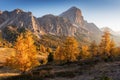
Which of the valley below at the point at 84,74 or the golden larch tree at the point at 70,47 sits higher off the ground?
the golden larch tree at the point at 70,47

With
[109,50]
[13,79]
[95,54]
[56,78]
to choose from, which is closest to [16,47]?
[13,79]

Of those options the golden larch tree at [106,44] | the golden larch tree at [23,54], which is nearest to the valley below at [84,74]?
the golden larch tree at [23,54]

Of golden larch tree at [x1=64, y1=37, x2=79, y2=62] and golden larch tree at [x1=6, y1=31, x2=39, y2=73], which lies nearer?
golden larch tree at [x1=6, y1=31, x2=39, y2=73]

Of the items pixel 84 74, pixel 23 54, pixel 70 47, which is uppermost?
pixel 70 47

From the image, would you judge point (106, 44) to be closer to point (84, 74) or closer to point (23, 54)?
point (23, 54)

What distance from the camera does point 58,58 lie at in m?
89.1

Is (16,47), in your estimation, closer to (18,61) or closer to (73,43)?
(18,61)

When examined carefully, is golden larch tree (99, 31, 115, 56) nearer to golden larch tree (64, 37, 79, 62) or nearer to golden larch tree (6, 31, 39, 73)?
golden larch tree (64, 37, 79, 62)

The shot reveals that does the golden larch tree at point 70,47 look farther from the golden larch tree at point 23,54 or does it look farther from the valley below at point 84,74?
the valley below at point 84,74

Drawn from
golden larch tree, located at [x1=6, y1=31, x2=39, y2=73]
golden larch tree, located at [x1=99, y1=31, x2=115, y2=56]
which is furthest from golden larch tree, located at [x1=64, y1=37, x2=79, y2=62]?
golden larch tree, located at [x1=6, y1=31, x2=39, y2=73]

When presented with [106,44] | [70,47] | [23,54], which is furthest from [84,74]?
[106,44]

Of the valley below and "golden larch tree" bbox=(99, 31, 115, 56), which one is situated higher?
"golden larch tree" bbox=(99, 31, 115, 56)

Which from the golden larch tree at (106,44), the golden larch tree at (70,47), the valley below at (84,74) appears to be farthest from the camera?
the golden larch tree at (106,44)

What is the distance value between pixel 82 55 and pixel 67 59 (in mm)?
25174
